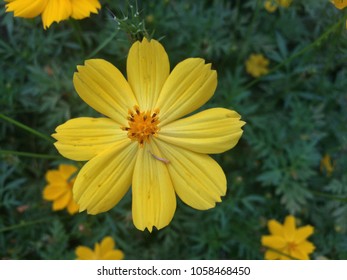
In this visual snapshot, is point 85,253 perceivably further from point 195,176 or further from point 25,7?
point 25,7

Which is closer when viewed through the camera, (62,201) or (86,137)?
(86,137)

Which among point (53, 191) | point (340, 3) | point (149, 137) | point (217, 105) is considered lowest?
point (53, 191)

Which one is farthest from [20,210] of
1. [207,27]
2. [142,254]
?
[207,27]

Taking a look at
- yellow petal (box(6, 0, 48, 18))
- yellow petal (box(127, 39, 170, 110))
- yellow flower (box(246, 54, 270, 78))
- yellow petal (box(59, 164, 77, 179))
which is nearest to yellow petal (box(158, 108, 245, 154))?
yellow petal (box(127, 39, 170, 110))

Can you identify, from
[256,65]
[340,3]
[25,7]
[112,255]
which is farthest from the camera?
[256,65]

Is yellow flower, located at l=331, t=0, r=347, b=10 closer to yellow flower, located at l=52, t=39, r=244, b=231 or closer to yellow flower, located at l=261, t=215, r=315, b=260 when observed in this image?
yellow flower, located at l=52, t=39, r=244, b=231

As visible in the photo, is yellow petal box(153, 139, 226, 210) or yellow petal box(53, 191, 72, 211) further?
yellow petal box(53, 191, 72, 211)

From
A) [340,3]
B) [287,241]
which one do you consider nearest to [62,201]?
[287,241]
